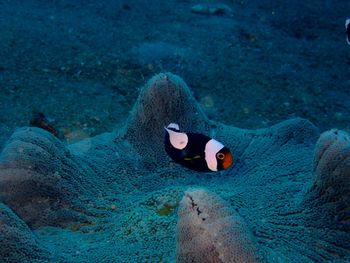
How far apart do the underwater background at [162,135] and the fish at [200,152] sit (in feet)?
0.69

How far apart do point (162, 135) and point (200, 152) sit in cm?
82

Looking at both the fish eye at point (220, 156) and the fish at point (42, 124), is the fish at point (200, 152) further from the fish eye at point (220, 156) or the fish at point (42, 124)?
the fish at point (42, 124)

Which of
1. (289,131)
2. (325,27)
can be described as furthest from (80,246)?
(325,27)

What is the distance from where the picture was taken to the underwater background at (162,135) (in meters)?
2.37

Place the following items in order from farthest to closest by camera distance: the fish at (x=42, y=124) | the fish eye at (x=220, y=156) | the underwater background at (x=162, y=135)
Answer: the fish at (x=42, y=124), the fish eye at (x=220, y=156), the underwater background at (x=162, y=135)

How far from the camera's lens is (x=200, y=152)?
108 inches

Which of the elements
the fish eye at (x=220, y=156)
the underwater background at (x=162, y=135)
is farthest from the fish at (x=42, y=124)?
the fish eye at (x=220, y=156)

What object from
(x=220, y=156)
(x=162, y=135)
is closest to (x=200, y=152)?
(x=220, y=156)

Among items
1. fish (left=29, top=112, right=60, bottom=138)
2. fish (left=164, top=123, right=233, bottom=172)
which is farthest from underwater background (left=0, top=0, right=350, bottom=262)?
fish (left=164, top=123, right=233, bottom=172)

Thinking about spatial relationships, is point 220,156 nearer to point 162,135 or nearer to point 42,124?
point 162,135

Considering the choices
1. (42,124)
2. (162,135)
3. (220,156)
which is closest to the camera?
(220,156)

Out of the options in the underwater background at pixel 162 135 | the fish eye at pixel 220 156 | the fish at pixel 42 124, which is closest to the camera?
the underwater background at pixel 162 135

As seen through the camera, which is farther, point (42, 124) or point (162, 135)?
point (42, 124)

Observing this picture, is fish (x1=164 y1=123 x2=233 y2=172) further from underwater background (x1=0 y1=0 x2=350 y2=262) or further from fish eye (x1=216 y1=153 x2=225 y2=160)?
underwater background (x1=0 y1=0 x2=350 y2=262)
